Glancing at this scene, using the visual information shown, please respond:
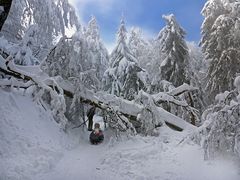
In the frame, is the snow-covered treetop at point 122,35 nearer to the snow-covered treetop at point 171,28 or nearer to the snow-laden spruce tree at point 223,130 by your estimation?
the snow-covered treetop at point 171,28

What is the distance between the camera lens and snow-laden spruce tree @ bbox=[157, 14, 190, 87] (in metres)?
25.3

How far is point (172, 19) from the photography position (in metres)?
25.5

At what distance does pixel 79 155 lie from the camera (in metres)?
10.1

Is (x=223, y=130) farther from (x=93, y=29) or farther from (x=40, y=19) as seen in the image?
(x=93, y=29)

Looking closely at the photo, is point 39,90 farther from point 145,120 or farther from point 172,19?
point 172,19

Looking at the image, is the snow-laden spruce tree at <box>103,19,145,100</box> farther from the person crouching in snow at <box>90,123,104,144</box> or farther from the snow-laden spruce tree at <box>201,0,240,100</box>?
the person crouching in snow at <box>90,123,104,144</box>

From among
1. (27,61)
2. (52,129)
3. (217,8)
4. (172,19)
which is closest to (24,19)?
(27,61)

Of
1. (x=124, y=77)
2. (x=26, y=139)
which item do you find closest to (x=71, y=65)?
(x=26, y=139)

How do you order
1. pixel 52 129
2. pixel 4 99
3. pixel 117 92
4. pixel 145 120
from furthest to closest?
pixel 117 92 < pixel 145 120 < pixel 52 129 < pixel 4 99

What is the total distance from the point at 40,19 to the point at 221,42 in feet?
43.4

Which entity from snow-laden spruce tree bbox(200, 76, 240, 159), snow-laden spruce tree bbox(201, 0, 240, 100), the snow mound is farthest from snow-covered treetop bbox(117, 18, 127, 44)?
snow-laden spruce tree bbox(200, 76, 240, 159)

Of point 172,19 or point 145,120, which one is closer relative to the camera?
point 145,120

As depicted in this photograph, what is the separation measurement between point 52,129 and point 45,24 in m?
7.04

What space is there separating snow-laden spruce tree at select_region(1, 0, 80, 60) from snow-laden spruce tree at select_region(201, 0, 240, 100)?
456 inches
